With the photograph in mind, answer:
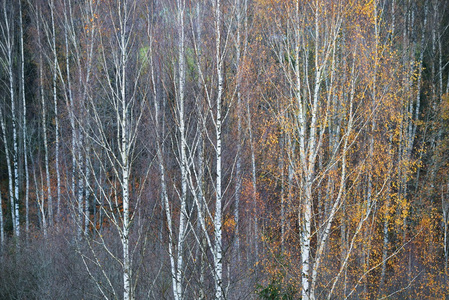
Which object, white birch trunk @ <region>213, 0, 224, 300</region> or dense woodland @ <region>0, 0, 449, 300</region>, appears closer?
white birch trunk @ <region>213, 0, 224, 300</region>

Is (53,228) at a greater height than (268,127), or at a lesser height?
lesser

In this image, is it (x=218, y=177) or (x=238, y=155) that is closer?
(x=218, y=177)

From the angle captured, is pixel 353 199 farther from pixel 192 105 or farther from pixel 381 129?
pixel 192 105

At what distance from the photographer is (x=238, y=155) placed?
25.0 ft

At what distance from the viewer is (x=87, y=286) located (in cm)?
1105

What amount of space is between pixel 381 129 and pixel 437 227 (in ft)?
19.2

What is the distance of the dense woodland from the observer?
22.4 ft

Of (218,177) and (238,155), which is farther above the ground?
(238,155)

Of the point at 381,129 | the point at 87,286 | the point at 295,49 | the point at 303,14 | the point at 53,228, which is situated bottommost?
the point at 87,286

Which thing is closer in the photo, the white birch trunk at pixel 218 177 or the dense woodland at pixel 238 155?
the white birch trunk at pixel 218 177

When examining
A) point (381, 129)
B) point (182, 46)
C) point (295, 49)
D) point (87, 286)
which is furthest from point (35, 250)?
Answer: point (381, 129)

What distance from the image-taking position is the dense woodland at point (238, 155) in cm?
683

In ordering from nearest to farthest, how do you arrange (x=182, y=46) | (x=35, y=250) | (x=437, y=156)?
(x=182, y=46), (x=35, y=250), (x=437, y=156)

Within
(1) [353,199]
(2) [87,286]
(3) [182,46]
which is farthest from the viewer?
(1) [353,199]
